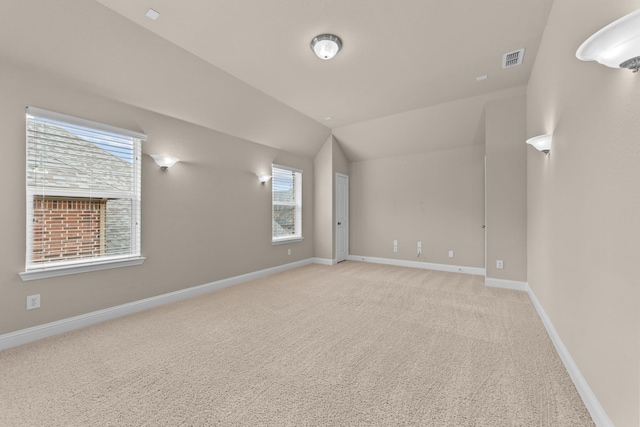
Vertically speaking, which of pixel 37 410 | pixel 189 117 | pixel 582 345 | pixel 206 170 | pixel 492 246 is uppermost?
pixel 189 117

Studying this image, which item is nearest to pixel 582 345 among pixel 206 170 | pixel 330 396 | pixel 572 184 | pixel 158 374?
pixel 572 184

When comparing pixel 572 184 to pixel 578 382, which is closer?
pixel 578 382

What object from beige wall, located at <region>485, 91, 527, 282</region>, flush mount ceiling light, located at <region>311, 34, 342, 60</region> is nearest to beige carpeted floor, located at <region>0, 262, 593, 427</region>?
beige wall, located at <region>485, 91, 527, 282</region>

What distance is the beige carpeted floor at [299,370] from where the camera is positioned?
1585 millimetres

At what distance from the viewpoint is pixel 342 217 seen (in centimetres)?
648

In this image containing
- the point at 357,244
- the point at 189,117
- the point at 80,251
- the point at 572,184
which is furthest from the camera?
the point at 357,244

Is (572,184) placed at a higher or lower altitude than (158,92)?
lower

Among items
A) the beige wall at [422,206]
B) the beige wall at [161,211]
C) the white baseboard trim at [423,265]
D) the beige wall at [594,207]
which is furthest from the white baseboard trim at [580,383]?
the beige wall at [161,211]

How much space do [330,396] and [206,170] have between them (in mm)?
A: 3415

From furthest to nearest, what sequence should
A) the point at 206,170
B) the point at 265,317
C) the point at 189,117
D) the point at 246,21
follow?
1. the point at 206,170
2. the point at 189,117
3. the point at 265,317
4. the point at 246,21

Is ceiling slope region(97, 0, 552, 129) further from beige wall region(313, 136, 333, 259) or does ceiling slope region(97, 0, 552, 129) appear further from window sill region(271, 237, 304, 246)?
window sill region(271, 237, 304, 246)

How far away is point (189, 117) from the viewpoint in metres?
3.65

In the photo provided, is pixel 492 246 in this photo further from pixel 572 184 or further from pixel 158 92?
pixel 158 92

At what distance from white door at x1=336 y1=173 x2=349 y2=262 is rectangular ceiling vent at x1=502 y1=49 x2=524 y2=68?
3580mm
